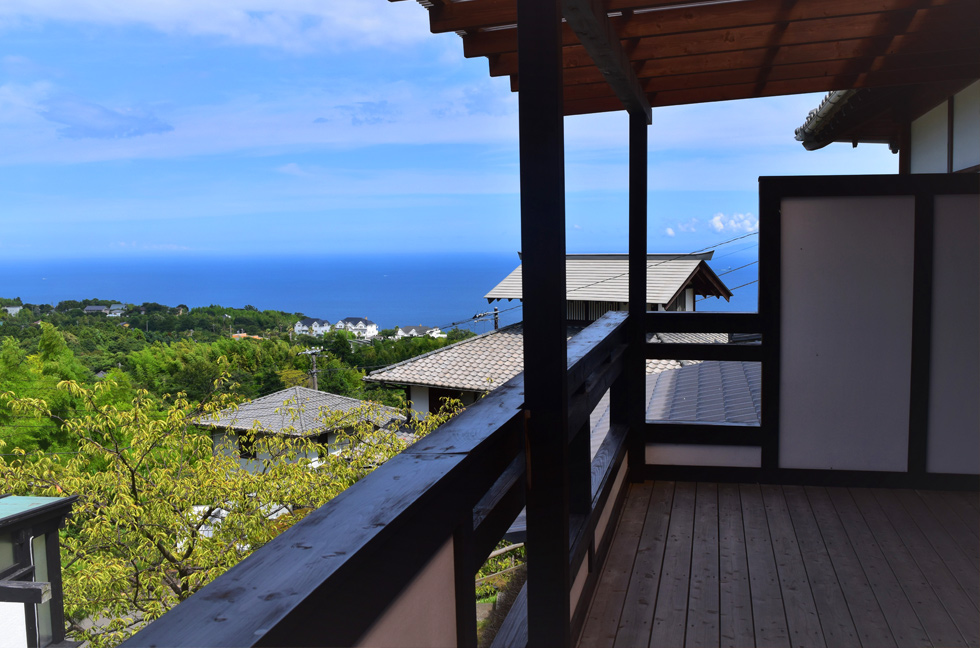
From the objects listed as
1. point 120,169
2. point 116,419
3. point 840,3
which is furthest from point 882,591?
point 120,169

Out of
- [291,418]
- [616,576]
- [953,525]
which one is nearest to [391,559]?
[616,576]

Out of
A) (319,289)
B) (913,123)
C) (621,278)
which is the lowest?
(319,289)

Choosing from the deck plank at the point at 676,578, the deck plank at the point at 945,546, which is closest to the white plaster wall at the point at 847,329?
the deck plank at the point at 945,546

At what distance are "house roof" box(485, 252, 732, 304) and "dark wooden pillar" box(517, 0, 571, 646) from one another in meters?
11.6

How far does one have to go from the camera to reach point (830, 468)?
353cm

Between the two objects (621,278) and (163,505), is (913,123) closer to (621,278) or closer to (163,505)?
(163,505)

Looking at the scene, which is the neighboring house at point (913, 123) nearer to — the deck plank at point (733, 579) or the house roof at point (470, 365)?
the deck plank at point (733, 579)

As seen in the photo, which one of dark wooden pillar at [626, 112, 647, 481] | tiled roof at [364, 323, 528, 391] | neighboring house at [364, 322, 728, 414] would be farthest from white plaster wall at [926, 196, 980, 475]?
tiled roof at [364, 323, 528, 391]

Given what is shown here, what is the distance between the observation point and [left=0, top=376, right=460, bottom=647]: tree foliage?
281 inches

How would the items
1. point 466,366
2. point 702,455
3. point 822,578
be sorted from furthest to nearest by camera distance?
point 466,366
point 702,455
point 822,578

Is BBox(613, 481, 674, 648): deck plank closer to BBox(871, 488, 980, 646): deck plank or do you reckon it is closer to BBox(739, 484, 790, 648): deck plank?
BBox(739, 484, 790, 648): deck plank

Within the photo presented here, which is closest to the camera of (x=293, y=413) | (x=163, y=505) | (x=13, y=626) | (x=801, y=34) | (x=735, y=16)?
(x=735, y=16)

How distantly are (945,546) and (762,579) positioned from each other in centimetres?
88

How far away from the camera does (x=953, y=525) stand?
2990 millimetres
